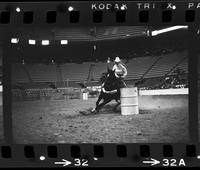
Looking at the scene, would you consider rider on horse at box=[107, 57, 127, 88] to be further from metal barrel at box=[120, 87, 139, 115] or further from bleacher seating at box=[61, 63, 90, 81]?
bleacher seating at box=[61, 63, 90, 81]

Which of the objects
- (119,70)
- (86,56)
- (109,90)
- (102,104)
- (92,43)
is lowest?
(102,104)

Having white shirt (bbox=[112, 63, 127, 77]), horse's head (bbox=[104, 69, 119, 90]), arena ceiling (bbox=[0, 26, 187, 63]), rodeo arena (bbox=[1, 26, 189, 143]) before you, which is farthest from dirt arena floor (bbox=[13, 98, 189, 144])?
arena ceiling (bbox=[0, 26, 187, 63])

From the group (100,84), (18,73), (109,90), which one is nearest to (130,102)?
(109,90)

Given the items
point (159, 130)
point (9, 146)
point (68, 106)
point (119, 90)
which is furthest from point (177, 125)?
point (9, 146)

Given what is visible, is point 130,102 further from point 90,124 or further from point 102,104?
point 90,124

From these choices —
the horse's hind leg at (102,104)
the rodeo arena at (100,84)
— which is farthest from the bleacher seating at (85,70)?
the horse's hind leg at (102,104)

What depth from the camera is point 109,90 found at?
446 centimetres

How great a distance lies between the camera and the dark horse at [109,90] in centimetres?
444

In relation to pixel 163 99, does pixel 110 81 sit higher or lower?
higher

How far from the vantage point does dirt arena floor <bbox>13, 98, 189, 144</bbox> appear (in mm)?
4352

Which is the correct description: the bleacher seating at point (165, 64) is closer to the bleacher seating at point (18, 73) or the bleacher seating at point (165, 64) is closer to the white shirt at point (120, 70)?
the white shirt at point (120, 70)

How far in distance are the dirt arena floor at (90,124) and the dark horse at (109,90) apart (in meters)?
0.06

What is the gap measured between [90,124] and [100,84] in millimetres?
446

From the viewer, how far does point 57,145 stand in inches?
173
